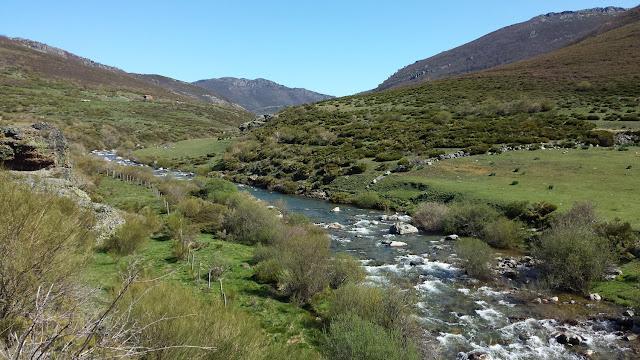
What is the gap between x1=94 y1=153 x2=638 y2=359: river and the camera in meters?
10.8

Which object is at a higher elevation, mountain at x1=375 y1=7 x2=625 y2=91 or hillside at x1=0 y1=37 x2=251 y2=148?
mountain at x1=375 y1=7 x2=625 y2=91

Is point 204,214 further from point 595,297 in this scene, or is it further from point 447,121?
point 447,121

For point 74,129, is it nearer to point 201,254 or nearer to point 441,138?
point 441,138

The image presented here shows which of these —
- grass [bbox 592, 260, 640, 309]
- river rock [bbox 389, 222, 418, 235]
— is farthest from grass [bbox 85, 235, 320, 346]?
grass [bbox 592, 260, 640, 309]

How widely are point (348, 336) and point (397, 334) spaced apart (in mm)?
1693

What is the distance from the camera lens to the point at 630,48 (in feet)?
238

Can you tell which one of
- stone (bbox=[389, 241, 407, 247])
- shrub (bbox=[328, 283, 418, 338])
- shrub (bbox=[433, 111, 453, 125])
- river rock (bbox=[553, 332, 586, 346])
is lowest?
stone (bbox=[389, 241, 407, 247])

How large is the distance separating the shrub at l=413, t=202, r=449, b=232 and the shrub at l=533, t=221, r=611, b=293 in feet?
25.5

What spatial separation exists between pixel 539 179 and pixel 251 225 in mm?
19880

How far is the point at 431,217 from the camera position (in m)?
24.0

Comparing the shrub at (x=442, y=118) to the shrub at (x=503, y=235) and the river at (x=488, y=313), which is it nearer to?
the shrub at (x=503, y=235)

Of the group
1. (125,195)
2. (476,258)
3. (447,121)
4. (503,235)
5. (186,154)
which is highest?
(447,121)

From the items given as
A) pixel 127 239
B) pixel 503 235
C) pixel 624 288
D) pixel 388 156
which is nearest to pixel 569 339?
pixel 624 288

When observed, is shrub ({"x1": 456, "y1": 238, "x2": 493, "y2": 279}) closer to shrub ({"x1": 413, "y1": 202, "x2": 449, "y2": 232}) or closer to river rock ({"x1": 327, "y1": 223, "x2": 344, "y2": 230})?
shrub ({"x1": 413, "y1": 202, "x2": 449, "y2": 232})
